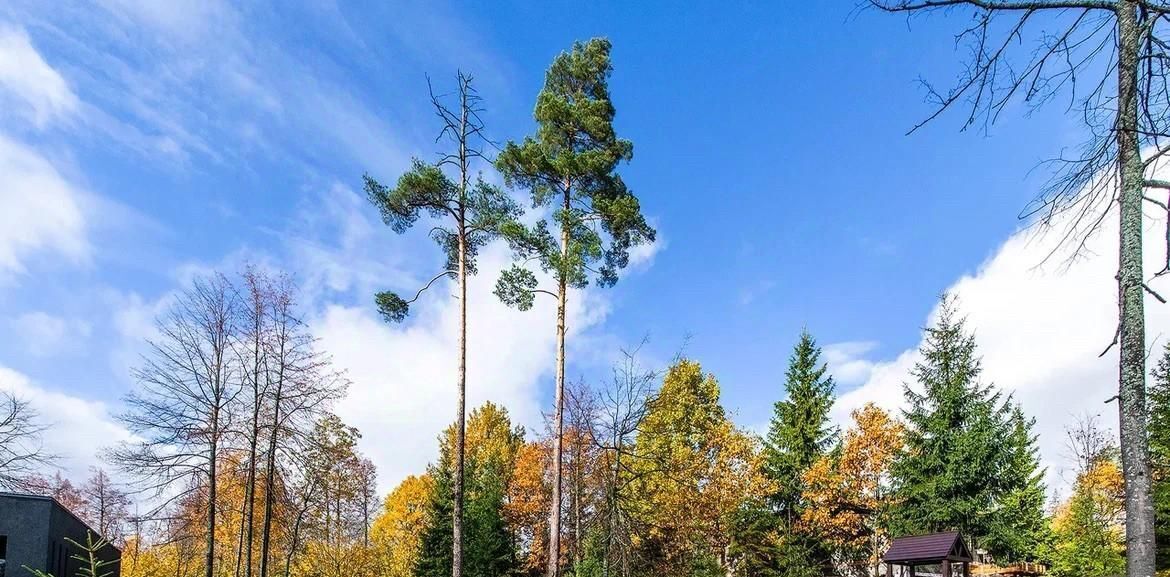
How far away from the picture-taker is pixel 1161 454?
712 inches

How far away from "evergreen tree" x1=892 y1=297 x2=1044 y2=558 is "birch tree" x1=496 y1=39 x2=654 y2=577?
16138 mm

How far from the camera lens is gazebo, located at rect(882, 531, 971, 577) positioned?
14.5 m

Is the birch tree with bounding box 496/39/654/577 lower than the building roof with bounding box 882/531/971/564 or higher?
higher

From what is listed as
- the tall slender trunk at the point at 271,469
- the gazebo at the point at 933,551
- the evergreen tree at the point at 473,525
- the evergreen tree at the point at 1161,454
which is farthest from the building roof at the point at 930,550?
the tall slender trunk at the point at 271,469

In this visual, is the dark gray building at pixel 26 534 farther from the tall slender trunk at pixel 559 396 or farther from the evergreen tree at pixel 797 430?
→ the evergreen tree at pixel 797 430

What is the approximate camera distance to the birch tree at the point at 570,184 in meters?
16.1

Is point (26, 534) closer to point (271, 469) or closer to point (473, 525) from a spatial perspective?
point (271, 469)

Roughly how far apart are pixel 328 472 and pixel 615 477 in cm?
859

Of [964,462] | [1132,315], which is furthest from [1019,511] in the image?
[1132,315]

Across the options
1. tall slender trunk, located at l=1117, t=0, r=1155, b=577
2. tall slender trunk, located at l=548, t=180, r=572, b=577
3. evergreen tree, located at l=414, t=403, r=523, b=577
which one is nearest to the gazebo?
tall slender trunk, located at l=548, t=180, r=572, b=577

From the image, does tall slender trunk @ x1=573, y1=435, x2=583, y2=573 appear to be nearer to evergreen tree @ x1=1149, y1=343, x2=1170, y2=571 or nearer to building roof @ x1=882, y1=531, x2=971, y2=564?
building roof @ x1=882, y1=531, x2=971, y2=564

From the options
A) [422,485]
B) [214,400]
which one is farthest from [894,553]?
[422,485]

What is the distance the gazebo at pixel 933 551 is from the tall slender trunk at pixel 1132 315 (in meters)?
11.6

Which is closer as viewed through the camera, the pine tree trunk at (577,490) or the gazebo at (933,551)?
the gazebo at (933,551)
